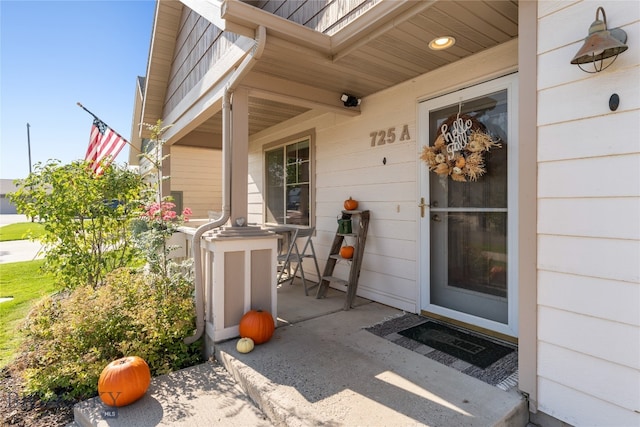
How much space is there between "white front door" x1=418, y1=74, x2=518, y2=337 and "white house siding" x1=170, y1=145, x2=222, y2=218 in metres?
6.80

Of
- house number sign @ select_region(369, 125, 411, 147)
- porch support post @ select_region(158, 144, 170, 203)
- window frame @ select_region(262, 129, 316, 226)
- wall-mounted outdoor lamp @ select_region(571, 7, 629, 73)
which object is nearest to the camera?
wall-mounted outdoor lamp @ select_region(571, 7, 629, 73)

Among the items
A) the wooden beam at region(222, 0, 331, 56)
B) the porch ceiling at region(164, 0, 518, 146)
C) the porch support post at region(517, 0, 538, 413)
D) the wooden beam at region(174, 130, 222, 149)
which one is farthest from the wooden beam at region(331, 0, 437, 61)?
the wooden beam at region(174, 130, 222, 149)

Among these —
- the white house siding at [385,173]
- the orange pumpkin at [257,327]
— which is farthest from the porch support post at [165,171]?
the orange pumpkin at [257,327]

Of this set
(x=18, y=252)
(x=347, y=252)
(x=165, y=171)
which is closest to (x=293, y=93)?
(x=347, y=252)

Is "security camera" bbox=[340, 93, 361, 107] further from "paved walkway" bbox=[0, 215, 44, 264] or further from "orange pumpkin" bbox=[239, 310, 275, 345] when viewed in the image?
"paved walkway" bbox=[0, 215, 44, 264]

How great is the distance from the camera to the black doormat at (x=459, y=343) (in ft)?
7.58

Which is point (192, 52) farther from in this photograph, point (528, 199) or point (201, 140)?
point (528, 199)

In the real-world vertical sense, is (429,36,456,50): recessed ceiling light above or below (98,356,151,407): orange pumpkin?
above

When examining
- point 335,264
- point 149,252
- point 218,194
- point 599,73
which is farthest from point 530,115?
point 218,194

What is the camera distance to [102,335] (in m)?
2.45

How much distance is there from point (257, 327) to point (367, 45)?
2.34 meters

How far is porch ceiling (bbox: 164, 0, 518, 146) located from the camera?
2.14 metres

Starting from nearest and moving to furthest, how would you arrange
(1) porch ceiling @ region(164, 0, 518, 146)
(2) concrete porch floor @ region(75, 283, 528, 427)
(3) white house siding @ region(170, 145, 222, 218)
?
1. (2) concrete porch floor @ region(75, 283, 528, 427)
2. (1) porch ceiling @ region(164, 0, 518, 146)
3. (3) white house siding @ region(170, 145, 222, 218)

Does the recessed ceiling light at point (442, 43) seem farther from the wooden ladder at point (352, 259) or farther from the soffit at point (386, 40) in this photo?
the wooden ladder at point (352, 259)
